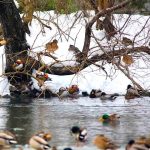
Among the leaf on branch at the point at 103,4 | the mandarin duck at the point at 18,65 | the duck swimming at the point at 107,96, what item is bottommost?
the duck swimming at the point at 107,96

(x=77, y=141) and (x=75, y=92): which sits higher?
(x=75, y=92)

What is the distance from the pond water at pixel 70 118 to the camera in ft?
45.1

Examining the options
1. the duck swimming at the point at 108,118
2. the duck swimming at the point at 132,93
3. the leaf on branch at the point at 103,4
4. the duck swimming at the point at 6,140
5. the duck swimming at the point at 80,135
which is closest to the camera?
the duck swimming at the point at 6,140

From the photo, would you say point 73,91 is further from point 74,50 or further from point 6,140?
point 6,140

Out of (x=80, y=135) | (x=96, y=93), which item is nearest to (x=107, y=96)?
(x=96, y=93)

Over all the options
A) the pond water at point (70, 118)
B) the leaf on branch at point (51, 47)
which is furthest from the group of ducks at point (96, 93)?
the leaf on branch at point (51, 47)

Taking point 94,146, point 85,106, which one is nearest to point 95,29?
point 85,106

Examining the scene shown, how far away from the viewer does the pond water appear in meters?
13.8

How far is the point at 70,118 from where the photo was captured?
54.0 ft

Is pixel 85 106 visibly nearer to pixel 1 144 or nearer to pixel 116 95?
pixel 116 95

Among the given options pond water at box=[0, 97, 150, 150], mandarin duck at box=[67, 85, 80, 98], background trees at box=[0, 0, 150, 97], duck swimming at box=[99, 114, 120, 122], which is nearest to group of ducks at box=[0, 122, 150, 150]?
pond water at box=[0, 97, 150, 150]

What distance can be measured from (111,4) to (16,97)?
416 cm

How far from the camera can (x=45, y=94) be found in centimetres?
2183

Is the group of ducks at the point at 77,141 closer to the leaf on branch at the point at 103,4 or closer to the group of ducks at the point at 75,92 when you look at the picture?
the group of ducks at the point at 75,92
